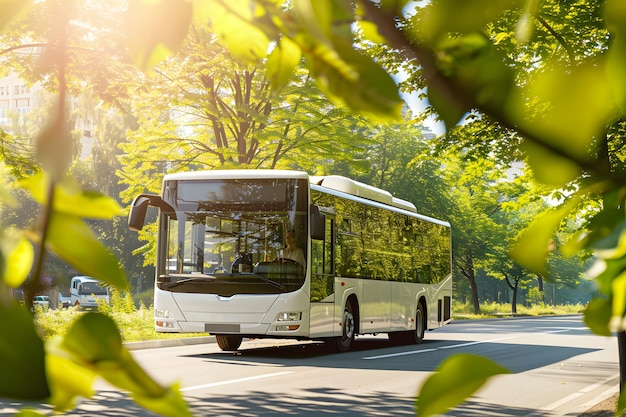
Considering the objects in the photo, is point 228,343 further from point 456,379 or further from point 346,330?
point 456,379

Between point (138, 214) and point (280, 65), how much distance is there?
12.4 metres

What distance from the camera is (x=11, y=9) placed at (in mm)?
488

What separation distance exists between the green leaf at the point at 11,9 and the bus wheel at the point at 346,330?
1473 centimetres

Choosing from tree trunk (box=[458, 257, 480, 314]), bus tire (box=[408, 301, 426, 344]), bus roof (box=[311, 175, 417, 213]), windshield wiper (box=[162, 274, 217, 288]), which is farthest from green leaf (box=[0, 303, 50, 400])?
tree trunk (box=[458, 257, 480, 314])

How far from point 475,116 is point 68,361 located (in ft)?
0.97

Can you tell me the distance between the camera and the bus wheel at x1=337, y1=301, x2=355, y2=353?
50.1 ft

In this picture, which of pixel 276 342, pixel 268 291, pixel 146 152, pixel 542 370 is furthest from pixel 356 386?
pixel 146 152

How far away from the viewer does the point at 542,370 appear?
13594mm

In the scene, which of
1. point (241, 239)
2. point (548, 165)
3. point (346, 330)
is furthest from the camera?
point (346, 330)

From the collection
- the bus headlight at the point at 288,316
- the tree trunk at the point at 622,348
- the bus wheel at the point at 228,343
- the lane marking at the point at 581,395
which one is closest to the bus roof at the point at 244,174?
the bus headlight at the point at 288,316

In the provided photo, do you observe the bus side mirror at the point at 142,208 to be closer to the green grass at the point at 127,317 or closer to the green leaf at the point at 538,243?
the green grass at the point at 127,317

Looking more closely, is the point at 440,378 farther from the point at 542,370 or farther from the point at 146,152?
the point at 146,152

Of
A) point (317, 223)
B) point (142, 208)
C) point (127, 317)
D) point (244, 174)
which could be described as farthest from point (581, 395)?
point (127, 317)

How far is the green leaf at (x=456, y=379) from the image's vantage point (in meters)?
0.51
